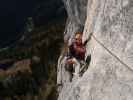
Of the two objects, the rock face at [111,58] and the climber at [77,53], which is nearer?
the rock face at [111,58]

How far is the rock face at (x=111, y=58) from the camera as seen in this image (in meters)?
10.6

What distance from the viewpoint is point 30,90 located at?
41.8 metres

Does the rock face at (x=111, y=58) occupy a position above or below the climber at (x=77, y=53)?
above

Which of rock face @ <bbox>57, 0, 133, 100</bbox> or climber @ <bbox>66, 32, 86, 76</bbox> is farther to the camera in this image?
climber @ <bbox>66, 32, 86, 76</bbox>

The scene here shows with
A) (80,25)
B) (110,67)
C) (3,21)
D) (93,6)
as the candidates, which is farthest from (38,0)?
(110,67)

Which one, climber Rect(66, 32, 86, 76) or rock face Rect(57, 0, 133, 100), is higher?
rock face Rect(57, 0, 133, 100)

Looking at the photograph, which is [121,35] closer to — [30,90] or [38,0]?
[30,90]

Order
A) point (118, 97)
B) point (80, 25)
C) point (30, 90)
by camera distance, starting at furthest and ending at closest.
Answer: point (30, 90) < point (80, 25) < point (118, 97)

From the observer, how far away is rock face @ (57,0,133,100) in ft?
34.8

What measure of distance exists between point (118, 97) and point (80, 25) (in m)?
12.7

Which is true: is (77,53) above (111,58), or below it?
below

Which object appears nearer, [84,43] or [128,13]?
[128,13]

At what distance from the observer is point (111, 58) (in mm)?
11867

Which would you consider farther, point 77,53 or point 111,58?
point 77,53
